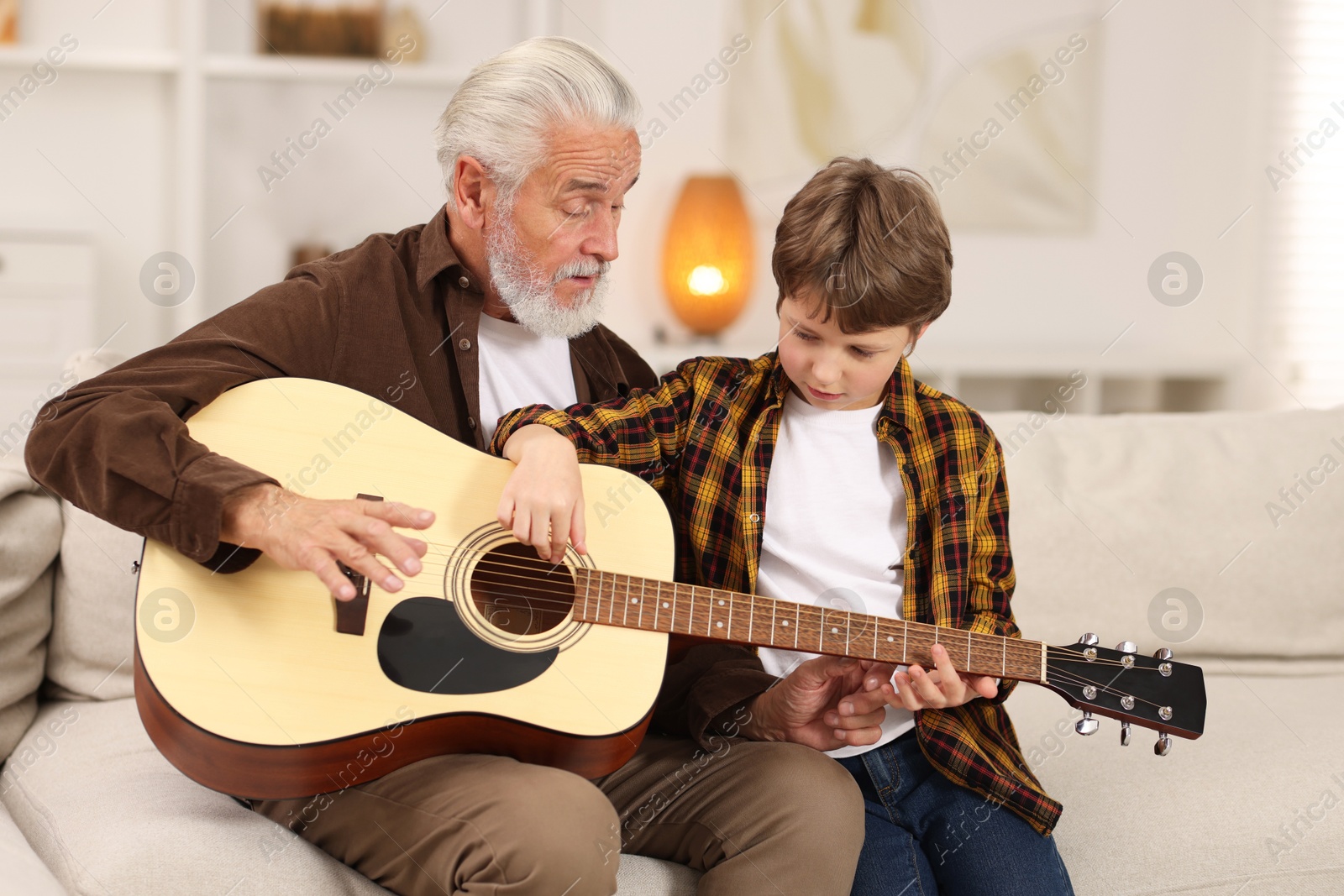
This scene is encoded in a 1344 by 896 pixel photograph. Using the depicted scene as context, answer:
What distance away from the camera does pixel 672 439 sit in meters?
1.53

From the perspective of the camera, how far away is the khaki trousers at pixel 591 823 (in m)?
1.16

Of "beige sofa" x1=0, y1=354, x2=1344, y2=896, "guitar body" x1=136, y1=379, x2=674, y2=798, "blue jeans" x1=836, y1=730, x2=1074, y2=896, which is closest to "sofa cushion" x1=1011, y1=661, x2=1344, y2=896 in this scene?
"beige sofa" x1=0, y1=354, x2=1344, y2=896

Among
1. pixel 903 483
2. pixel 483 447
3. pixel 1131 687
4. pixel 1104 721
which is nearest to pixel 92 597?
pixel 483 447

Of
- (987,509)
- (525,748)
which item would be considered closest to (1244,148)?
(987,509)

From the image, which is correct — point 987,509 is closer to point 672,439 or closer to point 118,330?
point 672,439

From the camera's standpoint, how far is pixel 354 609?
1.24 meters

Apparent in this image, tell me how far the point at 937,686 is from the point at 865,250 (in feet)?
1.78

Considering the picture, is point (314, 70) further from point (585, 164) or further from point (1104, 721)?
point (1104, 721)

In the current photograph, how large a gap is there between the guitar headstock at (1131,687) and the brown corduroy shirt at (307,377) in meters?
0.39

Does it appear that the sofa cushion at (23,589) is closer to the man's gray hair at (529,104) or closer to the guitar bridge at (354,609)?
the guitar bridge at (354,609)

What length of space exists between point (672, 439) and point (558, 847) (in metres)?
0.59

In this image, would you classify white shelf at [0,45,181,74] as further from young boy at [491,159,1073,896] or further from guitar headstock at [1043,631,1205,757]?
guitar headstock at [1043,631,1205,757]

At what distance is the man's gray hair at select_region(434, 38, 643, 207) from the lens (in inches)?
61.9

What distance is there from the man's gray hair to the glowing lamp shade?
159cm
